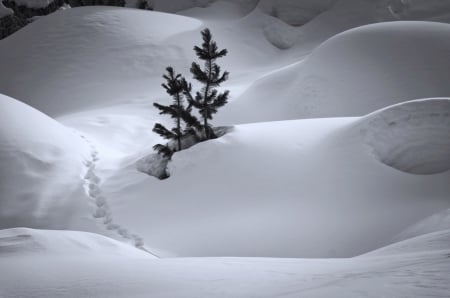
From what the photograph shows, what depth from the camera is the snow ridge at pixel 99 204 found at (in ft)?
23.5

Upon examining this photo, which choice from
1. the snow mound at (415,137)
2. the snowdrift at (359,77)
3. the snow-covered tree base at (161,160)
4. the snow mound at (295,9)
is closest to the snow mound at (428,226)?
the snow mound at (415,137)

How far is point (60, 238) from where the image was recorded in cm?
495

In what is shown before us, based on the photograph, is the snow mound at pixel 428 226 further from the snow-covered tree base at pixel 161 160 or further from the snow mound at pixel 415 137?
the snow-covered tree base at pixel 161 160

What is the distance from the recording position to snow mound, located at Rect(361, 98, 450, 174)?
25.6 ft

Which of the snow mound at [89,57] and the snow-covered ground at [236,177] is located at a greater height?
the snow mound at [89,57]

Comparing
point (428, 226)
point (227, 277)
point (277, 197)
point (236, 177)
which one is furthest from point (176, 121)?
point (227, 277)

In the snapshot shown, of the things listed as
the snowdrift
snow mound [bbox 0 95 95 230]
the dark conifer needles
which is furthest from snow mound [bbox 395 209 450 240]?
the snowdrift

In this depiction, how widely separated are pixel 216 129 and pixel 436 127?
5.22m

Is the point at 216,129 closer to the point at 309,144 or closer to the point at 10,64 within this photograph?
the point at 309,144

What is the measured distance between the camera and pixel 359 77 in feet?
47.2

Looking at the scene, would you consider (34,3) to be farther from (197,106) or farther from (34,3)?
(197,106)

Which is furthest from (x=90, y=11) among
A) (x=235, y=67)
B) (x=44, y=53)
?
(x=235, y=67)

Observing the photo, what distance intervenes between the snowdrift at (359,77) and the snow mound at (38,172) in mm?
6881

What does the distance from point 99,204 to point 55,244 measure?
367 centimetres
